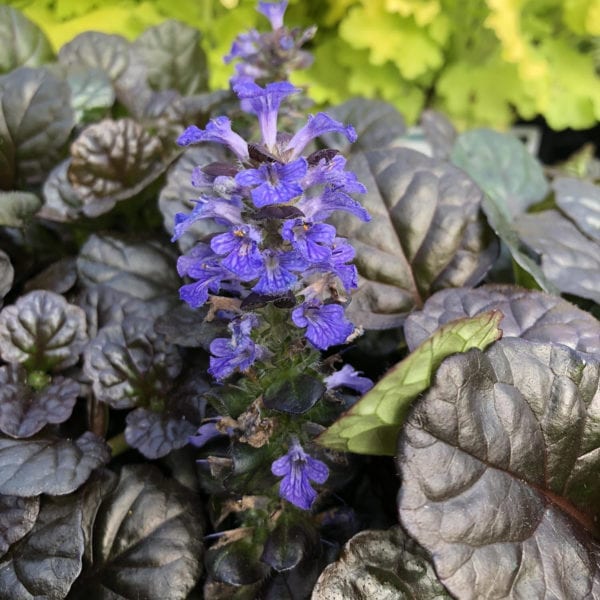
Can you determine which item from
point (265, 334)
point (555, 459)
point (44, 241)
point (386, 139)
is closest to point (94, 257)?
point (44, 241)

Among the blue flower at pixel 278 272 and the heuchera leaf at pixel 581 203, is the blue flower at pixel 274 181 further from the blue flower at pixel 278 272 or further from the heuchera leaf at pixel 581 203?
the heuchera leaf at pixel 581 203

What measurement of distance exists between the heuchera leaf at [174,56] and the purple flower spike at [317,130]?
0.80m

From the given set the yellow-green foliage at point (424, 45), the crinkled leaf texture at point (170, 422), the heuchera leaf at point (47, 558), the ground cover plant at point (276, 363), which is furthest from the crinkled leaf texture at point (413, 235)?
the yellow-green foliage at point (424, 45)

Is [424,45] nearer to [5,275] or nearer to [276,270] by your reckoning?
[5,275]

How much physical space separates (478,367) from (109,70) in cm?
100

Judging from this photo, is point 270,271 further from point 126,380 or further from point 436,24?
point 436,24

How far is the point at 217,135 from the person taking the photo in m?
0.69

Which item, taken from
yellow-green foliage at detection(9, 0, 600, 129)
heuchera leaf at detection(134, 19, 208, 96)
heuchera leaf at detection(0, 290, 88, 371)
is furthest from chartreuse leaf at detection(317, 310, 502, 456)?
yellow-green foliage at detection(9, 0, 600, 129)

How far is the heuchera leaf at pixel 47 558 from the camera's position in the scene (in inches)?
30.5

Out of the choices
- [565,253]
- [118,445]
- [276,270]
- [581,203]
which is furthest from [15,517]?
[581,203]

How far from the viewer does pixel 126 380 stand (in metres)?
0.93

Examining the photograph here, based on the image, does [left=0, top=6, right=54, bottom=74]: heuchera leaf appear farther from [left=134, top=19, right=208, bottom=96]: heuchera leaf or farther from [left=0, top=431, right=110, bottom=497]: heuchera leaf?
[left=0, top=431, right=110, bottom=497]: heuchera leaf

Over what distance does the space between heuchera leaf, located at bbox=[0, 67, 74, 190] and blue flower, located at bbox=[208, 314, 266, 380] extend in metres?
0.62

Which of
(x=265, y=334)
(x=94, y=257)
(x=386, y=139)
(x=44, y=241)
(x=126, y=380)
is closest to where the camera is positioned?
(x=265, y=334)
